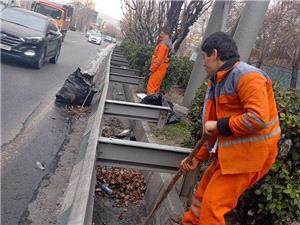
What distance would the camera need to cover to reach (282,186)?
3305mm

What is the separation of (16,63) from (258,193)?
11.3 m

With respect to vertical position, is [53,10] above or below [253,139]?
below

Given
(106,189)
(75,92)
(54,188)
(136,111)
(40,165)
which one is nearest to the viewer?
(54,188)

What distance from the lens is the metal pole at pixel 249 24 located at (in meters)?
7.23

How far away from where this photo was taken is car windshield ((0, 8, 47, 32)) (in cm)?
1330

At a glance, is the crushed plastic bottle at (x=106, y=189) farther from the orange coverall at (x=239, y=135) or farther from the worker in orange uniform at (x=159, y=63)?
the worker in orange uniform at (x=159, y=63)

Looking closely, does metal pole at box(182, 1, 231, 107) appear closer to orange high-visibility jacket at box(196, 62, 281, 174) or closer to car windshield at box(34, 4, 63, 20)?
orange high-visibility jacket at box(196, 62, 281, 174)

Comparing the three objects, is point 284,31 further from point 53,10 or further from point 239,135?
point 239,135

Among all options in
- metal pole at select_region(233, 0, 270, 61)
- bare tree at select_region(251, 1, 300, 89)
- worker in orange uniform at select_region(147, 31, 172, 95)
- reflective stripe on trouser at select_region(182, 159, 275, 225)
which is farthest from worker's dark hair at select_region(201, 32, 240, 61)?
bare tree at select_region(251, 1, 300, 89)

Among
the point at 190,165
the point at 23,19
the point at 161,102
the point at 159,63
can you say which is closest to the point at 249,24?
the point at 161,102

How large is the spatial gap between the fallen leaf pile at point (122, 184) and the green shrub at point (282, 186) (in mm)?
1783

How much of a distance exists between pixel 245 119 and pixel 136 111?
4127 mm

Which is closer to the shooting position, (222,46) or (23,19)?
→ (222,46)

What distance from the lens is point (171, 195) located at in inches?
170
